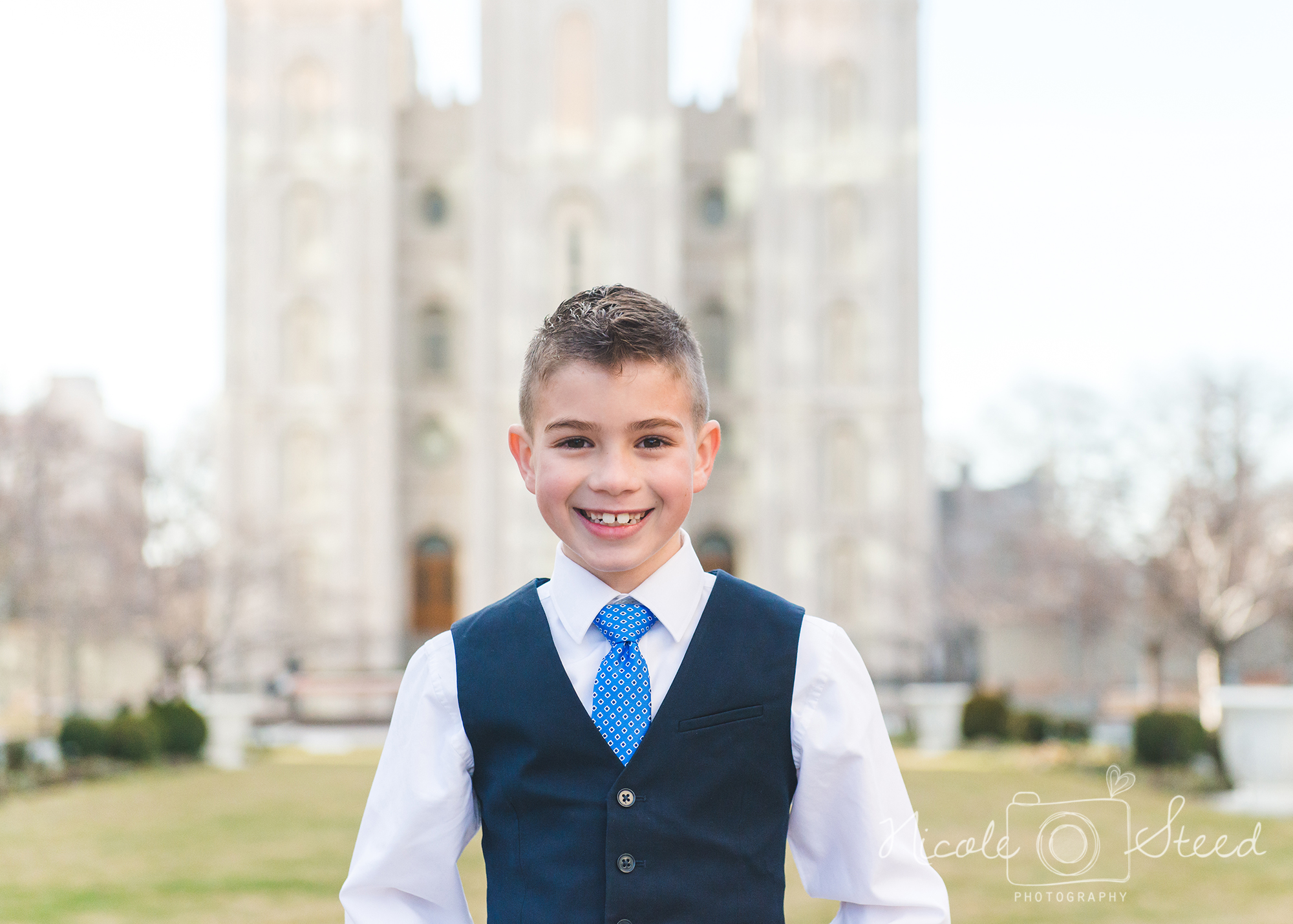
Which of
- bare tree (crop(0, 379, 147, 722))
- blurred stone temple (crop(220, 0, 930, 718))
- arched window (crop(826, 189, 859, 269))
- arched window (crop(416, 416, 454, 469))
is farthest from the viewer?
arched window (crop(416, 416, 454, 469))

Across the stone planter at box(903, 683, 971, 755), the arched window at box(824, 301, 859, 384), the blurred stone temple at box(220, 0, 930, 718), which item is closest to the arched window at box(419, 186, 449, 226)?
the blurred stone temple at box(220, 0, 930, 718)

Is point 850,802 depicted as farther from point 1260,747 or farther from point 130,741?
point 130,741

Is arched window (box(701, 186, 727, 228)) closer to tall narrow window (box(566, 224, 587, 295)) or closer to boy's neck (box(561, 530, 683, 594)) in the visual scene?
tall narrow window (box(566, 224, 587, 295))

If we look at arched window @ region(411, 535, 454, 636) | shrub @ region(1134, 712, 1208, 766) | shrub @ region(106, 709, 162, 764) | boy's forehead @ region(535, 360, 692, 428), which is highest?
boy's forehead @ region(535, 360, 692, 428)

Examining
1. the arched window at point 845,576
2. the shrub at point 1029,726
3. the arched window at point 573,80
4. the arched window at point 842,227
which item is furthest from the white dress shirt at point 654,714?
the arched window at point 573,80

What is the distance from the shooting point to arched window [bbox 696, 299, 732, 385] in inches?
1448

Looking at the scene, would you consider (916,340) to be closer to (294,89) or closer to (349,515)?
(349,515)

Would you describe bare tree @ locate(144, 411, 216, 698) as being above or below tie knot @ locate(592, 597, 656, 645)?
below

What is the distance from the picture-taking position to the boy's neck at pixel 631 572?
2109 millimetres

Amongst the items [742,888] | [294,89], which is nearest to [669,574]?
[742,888]

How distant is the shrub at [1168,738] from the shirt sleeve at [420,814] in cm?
1330

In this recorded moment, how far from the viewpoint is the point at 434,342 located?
36.5 meters

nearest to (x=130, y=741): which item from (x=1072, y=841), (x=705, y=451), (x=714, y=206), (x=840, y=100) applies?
(x=1072, y=841)

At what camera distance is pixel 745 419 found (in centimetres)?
3600
